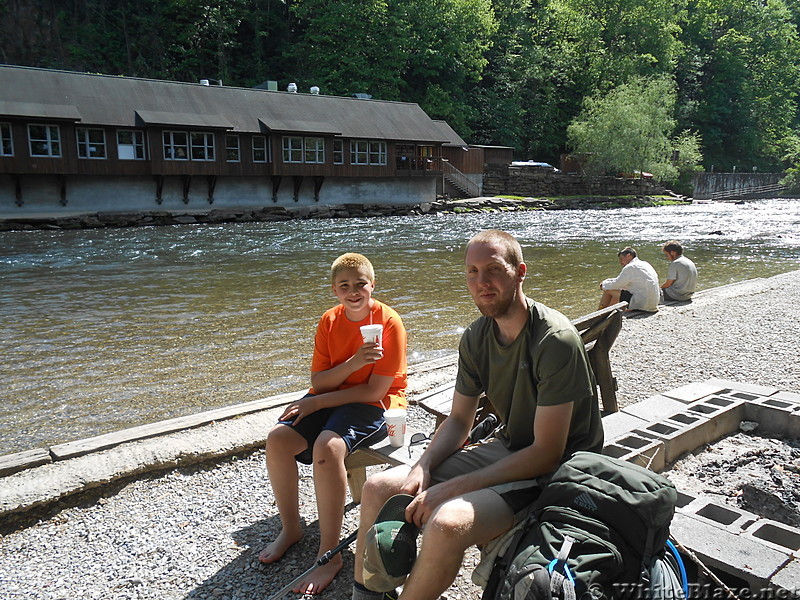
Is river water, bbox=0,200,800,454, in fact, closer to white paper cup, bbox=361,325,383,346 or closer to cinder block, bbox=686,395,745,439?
white paper cup, bbox=361,325,383,346

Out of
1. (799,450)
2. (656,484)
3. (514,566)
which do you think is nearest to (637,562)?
(656,484)

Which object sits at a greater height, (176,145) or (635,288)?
(176,145)

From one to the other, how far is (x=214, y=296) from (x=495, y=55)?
52.3 metres

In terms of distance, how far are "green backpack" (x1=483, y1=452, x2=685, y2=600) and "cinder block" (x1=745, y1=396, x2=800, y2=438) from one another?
9.06ft

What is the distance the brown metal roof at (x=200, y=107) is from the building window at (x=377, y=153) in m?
0.92

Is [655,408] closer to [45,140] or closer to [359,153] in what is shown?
[45,140]

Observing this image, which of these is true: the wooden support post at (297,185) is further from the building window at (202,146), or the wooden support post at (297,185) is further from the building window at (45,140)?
the building window at (45,140)

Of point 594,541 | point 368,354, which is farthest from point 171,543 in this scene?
point 594,541

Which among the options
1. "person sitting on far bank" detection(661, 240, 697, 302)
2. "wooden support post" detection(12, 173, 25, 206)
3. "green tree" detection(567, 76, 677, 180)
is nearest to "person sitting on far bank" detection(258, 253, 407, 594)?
"person sitting on far bank" detection(661, 240, 697, 302)

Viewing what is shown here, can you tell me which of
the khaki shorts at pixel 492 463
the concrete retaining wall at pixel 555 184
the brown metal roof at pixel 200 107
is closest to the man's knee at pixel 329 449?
the khaki shorts at pixel 492 463

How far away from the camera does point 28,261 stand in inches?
740

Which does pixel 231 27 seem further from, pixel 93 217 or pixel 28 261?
pixel 28 261

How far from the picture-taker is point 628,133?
51.5 meters

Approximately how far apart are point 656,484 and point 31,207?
108 ft
